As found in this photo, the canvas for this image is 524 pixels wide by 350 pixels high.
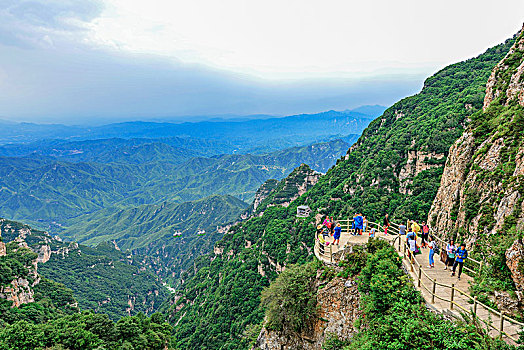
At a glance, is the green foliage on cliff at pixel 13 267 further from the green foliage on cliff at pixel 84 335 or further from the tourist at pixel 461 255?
the tourist at pixel 461 255

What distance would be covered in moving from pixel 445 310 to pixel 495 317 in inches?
70.7

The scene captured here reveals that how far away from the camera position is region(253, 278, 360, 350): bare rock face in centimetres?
1812

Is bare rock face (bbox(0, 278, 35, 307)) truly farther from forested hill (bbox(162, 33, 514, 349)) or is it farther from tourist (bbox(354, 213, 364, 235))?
tourist (bbox(354, 213, 364, 235))

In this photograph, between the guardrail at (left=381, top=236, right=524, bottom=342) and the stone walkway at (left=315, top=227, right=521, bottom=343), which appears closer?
the guardrail at (left=381, top=236, right=524, bottom=342)

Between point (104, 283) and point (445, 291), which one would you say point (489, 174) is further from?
point (104, 283)

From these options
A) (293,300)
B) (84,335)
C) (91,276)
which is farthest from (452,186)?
(91,276)

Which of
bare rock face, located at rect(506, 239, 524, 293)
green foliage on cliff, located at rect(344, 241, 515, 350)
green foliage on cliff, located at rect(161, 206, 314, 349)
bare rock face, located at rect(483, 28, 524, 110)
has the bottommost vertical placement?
green foliage on cliff, located at rect(161, 206, 314, 349)

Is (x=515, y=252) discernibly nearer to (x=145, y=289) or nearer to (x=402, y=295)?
(x=402, y=295)

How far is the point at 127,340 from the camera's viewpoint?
130 ft

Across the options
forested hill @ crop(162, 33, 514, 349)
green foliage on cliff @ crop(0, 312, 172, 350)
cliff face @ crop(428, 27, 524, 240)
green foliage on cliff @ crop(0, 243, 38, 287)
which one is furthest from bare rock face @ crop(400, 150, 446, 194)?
green foliage on cliff @ crop(0, 243, 38, 287)

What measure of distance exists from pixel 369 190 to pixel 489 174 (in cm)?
3637

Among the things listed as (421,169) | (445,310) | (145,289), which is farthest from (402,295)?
(145,289)

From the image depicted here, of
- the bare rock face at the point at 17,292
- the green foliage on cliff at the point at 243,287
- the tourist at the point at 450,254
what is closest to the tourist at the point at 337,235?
the tourist at the point at 450,254

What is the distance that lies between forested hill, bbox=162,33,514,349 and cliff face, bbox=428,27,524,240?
17260mm
